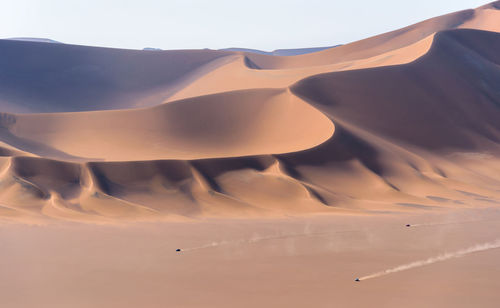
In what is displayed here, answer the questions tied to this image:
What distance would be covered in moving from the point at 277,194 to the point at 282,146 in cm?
604

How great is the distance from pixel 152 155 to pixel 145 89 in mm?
33527

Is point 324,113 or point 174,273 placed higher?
point 324,113

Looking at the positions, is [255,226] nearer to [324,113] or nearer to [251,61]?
[324,113]

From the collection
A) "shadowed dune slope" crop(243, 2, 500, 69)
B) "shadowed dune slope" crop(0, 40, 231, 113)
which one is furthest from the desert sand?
"shadowed dune slope" crop(0, 40, 231, 113)

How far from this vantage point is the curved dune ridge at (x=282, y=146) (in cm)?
1759

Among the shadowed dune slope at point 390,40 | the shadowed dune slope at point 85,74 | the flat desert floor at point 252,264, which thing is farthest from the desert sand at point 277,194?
the shadowed dune slope at point 85,74

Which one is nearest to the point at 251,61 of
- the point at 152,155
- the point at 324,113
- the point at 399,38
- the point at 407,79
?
the point at 399,38

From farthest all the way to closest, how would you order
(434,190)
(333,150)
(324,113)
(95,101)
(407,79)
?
(95,101), (407,79), (324,113), (333,150), (434,190)

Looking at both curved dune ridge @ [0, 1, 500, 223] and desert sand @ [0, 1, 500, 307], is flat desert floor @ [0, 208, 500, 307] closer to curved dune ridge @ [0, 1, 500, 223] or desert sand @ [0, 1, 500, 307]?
desert sand @ [0, 1, 500, 307]

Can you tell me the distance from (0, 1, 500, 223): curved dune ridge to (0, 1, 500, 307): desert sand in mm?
100

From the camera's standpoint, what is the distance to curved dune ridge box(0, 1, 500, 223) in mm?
17594

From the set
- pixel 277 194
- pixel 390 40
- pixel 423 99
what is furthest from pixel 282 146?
pixel 390 40

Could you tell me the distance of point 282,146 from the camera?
24.3 metres

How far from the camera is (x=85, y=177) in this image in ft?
60.6
